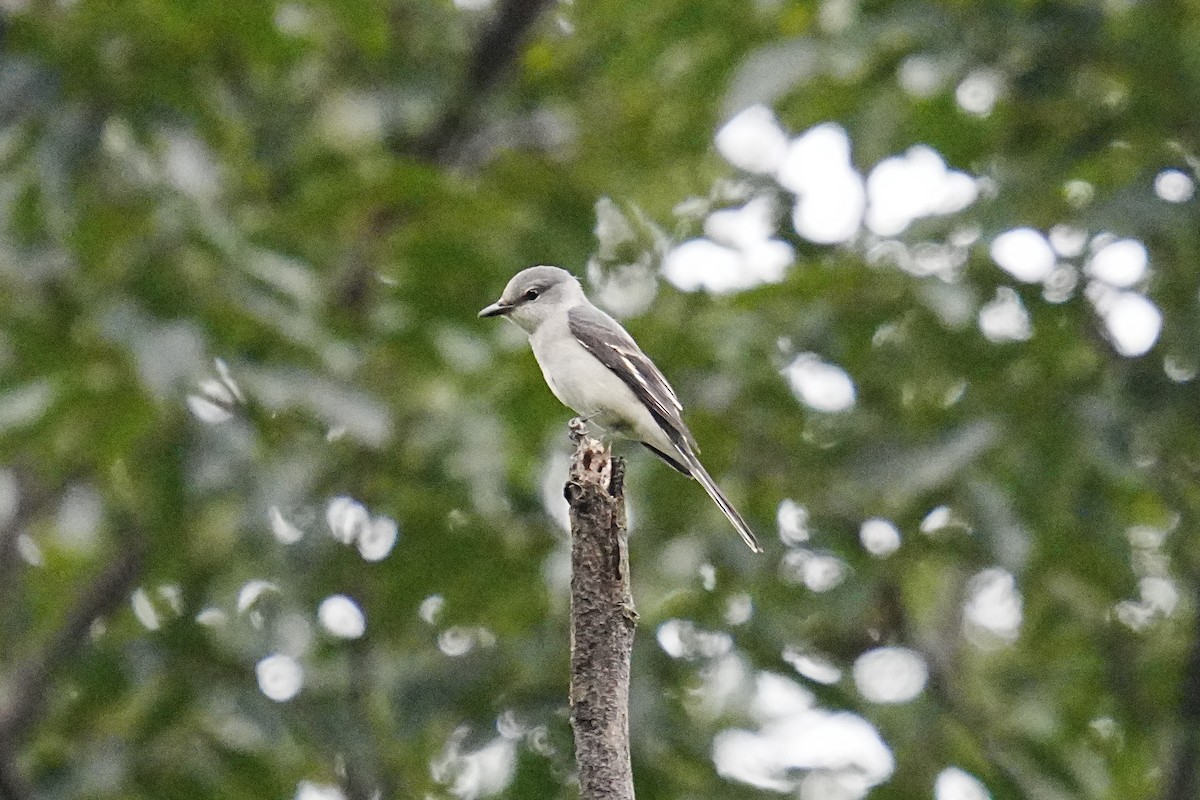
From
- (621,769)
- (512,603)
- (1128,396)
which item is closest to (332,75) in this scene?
(512,603)

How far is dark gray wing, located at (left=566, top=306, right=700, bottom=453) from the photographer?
16.4 feet

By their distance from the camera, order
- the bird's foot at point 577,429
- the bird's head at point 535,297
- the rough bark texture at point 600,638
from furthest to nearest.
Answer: the bird's head at point 535,297
the bird's foot at point 577,429
the rough bark texture at point 600,638

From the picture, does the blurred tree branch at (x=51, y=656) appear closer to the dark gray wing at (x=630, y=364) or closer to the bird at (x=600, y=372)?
the bird at (x=600, y=372)

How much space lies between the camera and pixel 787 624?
203 inches

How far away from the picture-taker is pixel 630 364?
5383 mm

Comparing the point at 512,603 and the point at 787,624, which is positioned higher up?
the point at 512,603

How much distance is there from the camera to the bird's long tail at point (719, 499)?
4816 millimetres

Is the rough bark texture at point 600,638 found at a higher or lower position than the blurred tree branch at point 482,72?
higher

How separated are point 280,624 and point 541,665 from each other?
3.29 ft

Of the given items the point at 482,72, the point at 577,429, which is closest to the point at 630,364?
the point at 577,429

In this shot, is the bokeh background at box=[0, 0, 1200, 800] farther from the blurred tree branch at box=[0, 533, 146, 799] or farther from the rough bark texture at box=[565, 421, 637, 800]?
the rough bark texture at box=[565, 421, 637, 800]

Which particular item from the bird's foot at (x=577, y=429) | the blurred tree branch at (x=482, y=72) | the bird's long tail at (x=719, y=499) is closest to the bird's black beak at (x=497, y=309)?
the bird's foot at (x=577, y=429)

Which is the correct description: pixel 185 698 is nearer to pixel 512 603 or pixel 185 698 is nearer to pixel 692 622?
pixel 512 603

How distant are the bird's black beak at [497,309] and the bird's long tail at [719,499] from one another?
0.78m
